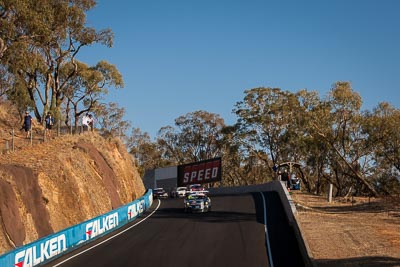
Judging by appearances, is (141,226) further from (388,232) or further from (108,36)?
(108,36)

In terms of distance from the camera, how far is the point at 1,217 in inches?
880

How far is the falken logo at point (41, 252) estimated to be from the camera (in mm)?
18527

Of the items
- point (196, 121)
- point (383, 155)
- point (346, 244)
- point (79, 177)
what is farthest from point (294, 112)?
point (346, 244)

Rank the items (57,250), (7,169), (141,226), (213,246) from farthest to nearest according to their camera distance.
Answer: (141,226) < (7,169) < (213,246) < (57,250)

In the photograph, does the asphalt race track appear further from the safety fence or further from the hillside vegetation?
the hillside vegetation

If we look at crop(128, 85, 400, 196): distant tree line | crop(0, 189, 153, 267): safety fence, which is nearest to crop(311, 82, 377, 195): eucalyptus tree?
crop(128, 85, 400, 196): distant tree line

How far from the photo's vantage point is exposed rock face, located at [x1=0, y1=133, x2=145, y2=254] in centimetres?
2394

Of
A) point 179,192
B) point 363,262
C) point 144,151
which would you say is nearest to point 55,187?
point 363,262

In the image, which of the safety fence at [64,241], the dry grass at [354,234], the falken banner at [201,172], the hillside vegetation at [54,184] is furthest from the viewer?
the falken banner at [201,172]

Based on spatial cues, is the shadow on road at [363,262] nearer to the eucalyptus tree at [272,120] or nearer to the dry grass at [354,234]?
the dry grass at [354,234]

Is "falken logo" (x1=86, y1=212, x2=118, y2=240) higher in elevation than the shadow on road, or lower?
higher

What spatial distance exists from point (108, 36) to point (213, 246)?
32704 mm

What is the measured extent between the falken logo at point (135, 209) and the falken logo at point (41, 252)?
12580 mm

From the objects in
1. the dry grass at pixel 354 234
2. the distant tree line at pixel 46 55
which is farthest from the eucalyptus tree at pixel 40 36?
the dry grass at pixel 354 234
